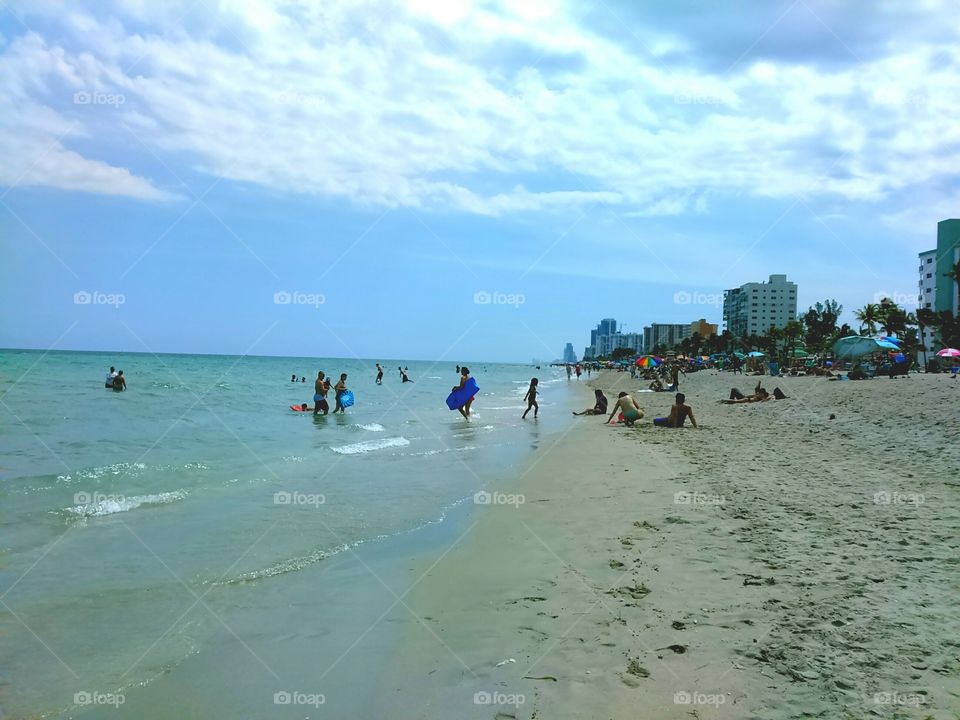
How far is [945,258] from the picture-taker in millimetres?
92375

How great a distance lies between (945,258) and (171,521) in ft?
379

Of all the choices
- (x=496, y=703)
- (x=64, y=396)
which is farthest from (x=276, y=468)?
(x=64, y=396)

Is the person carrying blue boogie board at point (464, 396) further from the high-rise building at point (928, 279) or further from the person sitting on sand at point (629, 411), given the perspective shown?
the high-rise building at point (928, 279)

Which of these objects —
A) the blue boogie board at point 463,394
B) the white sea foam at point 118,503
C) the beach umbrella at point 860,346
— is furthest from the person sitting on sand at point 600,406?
the beach umbrella at point 860,346

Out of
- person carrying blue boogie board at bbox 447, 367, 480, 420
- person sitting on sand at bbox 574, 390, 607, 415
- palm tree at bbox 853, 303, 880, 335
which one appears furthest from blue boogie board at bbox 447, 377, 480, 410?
palm tree at bbox 853, 303, 880, 335

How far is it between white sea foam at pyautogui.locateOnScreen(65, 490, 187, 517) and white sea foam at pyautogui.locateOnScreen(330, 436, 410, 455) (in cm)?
580

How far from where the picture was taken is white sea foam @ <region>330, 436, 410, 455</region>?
16.4 meters

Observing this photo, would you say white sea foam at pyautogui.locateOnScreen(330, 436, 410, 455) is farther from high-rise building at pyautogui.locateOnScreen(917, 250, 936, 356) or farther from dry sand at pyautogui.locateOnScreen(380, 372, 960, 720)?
high-rise building at pyautogui.locateOnScreen(917, 250, 936, 356)

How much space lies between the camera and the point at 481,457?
15523mm

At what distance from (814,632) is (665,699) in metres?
1.57

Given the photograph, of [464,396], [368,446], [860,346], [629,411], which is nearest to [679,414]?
[629,411]

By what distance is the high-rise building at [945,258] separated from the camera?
290ft

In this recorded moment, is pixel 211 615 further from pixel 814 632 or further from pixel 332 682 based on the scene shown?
pixel 814 632

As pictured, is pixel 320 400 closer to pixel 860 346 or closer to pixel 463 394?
pixel 463 394
